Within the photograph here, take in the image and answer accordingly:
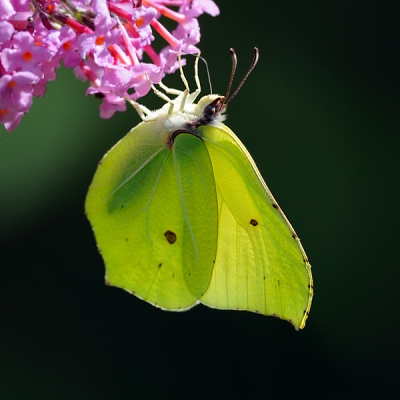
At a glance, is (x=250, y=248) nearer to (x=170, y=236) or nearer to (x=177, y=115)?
(x=170, y=236)

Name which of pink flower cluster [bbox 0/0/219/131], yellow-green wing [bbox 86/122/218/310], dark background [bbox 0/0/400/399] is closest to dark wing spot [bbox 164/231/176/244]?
yellow-green wing [bbox 86/122/218/310]

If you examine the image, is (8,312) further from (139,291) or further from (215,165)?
(215,165)

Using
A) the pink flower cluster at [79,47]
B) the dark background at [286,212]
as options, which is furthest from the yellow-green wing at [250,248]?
the dark background at [286,212]

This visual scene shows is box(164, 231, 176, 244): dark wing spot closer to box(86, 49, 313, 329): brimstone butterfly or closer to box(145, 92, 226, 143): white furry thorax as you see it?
box(86, 49, 313, 329): brimstone butterfly

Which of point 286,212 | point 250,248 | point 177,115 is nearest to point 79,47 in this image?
point 177,115

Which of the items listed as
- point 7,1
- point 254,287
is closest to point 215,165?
point 254,287
